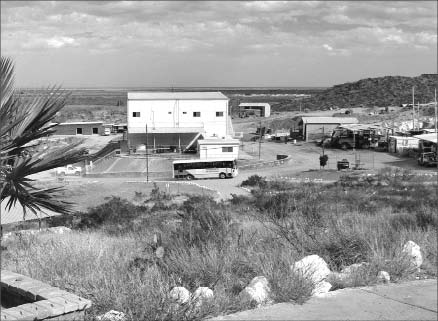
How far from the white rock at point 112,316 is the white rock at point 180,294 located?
47 centimetres

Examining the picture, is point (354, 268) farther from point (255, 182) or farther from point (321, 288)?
point (255, 182)

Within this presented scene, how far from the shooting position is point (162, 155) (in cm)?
5969

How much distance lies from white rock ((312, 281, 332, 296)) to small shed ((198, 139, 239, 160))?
47.7m

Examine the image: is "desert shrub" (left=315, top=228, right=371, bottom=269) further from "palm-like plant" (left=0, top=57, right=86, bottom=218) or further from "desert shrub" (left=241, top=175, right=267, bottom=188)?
"desert shrub" (left=241, top=175, right=267, bottom=188)

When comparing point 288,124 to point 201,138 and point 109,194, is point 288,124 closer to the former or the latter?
point 201,138

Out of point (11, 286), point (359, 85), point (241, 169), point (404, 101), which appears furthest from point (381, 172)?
point (359, 85)

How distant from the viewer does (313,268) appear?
599cm

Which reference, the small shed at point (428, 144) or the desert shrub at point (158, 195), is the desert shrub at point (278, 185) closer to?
the desert shrub at point (158, 195)

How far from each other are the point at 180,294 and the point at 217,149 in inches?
1917

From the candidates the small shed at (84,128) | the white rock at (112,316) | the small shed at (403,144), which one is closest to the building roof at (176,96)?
the small shed at (84,128)

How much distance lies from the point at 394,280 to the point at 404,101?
367 ft

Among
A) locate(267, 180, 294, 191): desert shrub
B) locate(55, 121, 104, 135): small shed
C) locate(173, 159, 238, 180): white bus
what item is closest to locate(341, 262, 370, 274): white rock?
locate(267, 180, 294, 191): desert shrub

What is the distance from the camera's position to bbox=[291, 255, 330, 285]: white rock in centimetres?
578

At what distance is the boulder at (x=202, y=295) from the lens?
5.08 m
